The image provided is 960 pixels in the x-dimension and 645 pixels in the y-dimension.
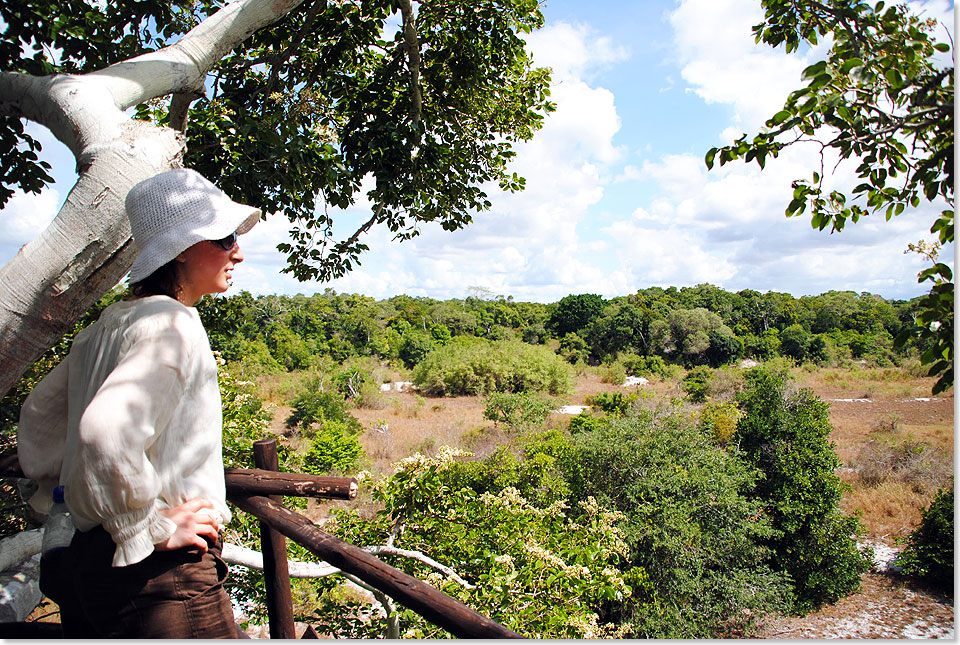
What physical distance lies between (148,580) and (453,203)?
10.7ft

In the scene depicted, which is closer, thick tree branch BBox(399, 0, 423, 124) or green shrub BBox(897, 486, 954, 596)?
thick tree branch BBox(399, 0, 423, 124)

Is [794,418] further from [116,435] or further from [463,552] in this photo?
→ [116,435]

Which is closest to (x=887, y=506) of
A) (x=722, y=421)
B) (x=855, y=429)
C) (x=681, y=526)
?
(x=722, y=421)

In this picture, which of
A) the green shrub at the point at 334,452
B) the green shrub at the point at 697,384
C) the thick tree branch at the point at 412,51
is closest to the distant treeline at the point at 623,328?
the green shrub at the point at 697,384

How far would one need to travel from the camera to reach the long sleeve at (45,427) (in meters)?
1.03

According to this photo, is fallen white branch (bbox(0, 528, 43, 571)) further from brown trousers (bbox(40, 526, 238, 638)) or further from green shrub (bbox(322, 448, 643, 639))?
green shrub (bbox(322, 448, 643, 639))

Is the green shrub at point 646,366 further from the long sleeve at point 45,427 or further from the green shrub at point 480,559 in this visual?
the long sleeve at point 45,427

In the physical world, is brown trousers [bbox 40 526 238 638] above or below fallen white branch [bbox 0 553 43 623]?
above

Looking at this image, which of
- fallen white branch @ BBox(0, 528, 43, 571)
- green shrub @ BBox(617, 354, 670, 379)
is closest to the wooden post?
fallen white branch @ BBox(0, 528, 43, 571)

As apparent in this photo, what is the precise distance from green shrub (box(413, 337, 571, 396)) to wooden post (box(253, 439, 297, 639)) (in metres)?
26.1

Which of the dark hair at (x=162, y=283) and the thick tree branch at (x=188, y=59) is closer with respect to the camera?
the dark hair at (x=162, y=283)

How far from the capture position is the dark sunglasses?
39.3 inches

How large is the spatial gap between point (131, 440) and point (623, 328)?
125 ft

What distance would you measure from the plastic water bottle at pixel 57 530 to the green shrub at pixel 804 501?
41.1 ft
